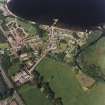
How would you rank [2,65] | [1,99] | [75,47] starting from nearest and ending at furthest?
[1,99] → [2,65] → [75,47]

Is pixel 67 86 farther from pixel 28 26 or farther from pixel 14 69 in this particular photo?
pixel 28 26

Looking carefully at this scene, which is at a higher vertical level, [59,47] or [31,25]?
[31,25]

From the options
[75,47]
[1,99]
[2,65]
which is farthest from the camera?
[75,47]

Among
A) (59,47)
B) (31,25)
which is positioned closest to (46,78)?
(59,47)

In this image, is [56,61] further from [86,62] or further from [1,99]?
[1,99]

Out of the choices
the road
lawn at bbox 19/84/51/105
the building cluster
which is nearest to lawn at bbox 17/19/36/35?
the building cluster

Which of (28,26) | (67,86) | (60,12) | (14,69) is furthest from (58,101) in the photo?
(60,12)

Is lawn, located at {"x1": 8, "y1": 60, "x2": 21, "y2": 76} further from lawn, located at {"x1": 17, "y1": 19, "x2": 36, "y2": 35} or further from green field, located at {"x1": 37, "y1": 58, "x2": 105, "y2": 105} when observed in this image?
lawn, located at {"x1": 17, "y1": 19, "x2": 36, "y2": 35}
